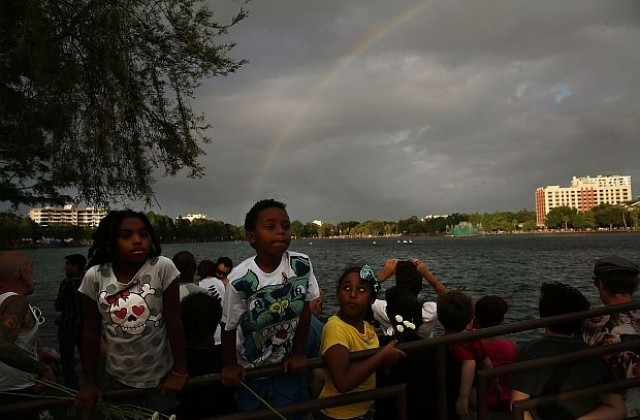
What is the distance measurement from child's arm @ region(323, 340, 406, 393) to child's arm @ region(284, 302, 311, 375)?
14cm

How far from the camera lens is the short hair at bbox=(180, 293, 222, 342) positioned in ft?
10.7

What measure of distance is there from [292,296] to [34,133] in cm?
694

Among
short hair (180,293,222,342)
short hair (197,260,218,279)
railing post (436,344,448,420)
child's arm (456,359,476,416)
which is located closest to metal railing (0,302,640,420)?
railing post (436,344,448,420)

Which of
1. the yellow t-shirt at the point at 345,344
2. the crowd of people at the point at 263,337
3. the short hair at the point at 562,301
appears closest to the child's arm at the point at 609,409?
the crowd of people at the point at 263,337

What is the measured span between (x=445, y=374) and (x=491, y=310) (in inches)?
64.7

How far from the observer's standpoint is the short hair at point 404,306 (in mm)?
3908

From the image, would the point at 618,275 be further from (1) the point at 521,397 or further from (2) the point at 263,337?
(2) the point at 263,337

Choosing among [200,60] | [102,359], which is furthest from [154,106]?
[102,359]

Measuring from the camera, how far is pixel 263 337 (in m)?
2.78

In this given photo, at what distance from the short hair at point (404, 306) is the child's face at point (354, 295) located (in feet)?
3.10

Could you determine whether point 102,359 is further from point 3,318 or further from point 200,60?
point 200,60

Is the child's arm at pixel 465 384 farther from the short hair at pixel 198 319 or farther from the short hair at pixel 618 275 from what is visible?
the short hair at pixel 198 319

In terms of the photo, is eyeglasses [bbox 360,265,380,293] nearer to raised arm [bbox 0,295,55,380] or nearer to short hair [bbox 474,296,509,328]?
short hair [bbox 474,296,509,328]

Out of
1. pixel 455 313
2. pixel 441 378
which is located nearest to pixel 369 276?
pixel 441 378
